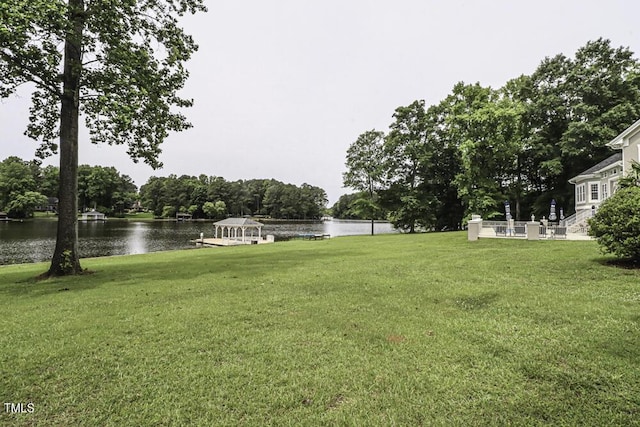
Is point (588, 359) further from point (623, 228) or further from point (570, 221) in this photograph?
point (570, 221)

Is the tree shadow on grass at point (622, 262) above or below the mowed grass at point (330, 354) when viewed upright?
above

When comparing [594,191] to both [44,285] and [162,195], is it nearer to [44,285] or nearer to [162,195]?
[44,285]

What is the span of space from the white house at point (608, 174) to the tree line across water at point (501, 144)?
3783 millimetres

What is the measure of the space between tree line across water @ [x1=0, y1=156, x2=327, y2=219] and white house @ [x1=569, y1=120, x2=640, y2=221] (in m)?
96.2

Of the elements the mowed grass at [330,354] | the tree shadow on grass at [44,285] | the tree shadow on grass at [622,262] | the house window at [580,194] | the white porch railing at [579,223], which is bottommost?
the tree shadow on grass at [44,285]

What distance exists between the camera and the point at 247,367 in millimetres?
3771

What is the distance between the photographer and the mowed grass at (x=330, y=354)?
2963mm

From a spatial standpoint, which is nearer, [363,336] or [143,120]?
[363,336]

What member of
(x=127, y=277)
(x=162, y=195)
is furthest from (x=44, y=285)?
(x=162, y=195)

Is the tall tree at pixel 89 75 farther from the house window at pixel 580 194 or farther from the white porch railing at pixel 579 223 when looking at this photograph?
the house window at pixel 580 194

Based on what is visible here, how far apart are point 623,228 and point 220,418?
10856 millimetres

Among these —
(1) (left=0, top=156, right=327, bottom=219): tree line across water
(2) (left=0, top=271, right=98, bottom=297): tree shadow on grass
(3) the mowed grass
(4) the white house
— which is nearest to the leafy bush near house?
(3) the mowed grass

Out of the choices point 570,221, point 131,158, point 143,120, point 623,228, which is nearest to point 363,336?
point 623,228

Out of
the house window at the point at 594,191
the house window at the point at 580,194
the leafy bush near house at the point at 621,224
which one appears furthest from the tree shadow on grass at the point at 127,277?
the house window at the point at 580,194
